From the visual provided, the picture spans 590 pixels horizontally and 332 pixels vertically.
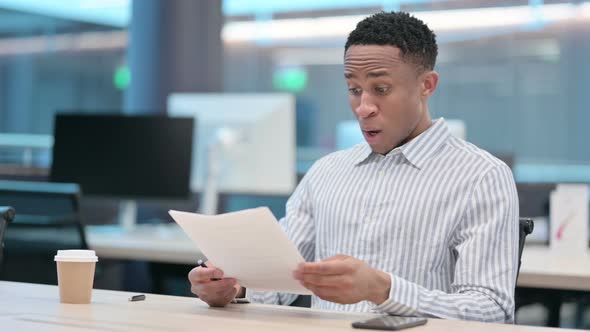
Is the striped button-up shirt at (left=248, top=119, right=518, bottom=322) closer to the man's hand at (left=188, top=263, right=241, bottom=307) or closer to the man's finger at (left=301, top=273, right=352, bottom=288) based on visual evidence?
the man's finger at (left=301, top=273, right=352, bottom=288)

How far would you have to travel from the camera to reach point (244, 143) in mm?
4176

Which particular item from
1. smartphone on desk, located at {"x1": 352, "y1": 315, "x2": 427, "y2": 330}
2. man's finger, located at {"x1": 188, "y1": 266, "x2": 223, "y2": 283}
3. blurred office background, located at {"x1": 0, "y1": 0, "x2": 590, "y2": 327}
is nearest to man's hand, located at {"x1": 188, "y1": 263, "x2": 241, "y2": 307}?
man's finger, located at {"x1": 188, "y1": 266, "x2": 223, "y2": 283}

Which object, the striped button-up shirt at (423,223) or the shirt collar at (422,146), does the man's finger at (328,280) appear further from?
the shirt collar at (422,146)

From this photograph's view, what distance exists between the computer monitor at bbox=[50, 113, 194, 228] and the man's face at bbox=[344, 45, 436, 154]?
89.9 inches

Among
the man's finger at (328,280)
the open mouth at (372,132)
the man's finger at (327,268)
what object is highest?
the open mouth at (372,132)

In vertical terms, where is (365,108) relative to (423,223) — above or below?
above

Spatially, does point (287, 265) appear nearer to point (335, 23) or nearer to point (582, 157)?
point (582, 157)

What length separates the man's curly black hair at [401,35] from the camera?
1.97 metres

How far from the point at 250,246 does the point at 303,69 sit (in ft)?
19.9

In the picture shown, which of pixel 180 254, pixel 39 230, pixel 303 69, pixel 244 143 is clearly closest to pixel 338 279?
pixel 180 254

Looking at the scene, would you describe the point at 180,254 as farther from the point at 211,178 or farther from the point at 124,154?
the point at 124,154

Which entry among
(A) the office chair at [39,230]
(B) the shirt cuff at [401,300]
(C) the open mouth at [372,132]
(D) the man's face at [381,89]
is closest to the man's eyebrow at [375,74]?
(D) the man's face at [381,89]

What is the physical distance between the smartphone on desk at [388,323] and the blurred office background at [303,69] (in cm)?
358

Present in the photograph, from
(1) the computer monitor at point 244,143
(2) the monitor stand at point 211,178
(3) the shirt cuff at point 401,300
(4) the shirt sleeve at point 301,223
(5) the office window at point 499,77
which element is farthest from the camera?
(5) the office window at point 499,77
